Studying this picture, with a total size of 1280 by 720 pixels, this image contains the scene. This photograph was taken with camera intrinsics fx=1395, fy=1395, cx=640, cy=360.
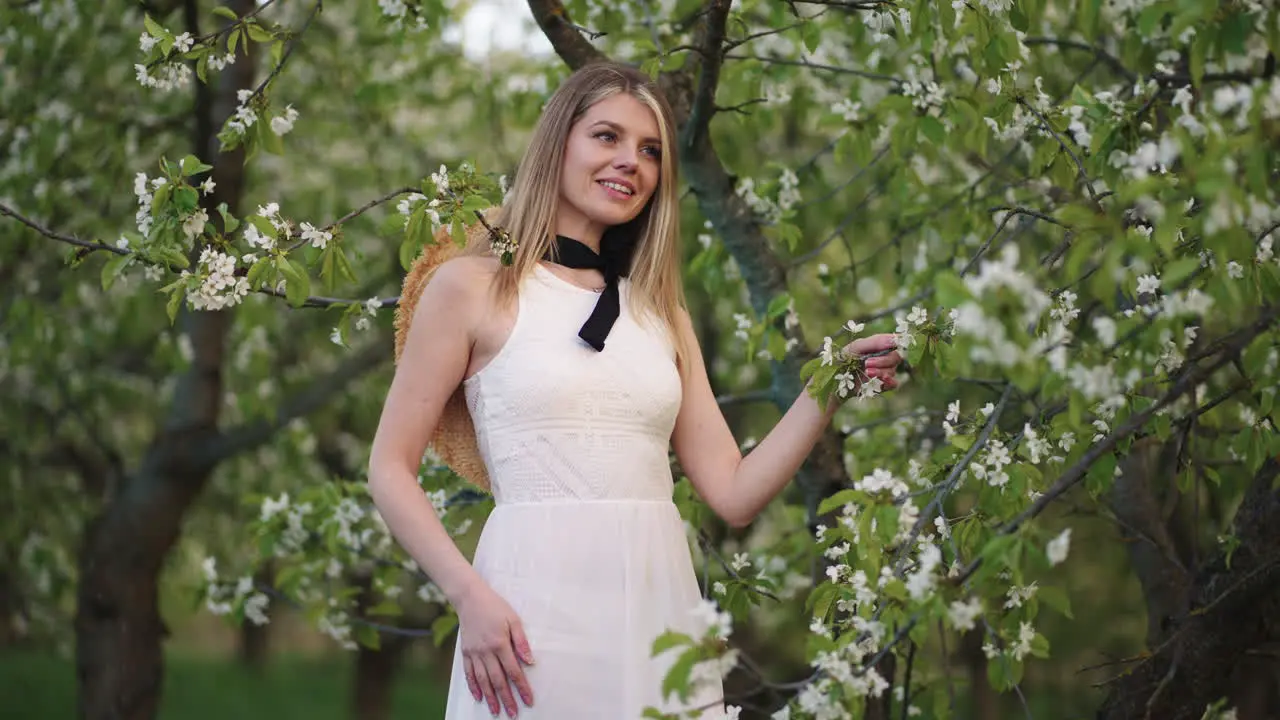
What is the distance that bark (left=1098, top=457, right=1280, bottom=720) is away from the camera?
2918 mm

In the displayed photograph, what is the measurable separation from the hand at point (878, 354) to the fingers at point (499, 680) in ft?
2.65

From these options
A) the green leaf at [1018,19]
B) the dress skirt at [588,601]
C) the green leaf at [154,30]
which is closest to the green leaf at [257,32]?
the green leaf at [154,30]

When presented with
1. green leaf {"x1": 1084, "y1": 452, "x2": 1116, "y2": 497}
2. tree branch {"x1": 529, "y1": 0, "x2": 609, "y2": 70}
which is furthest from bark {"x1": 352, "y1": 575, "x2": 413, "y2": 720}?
green leaf {"x1": 1084, "y1": 452, "x2": 1116, "y2": 497}

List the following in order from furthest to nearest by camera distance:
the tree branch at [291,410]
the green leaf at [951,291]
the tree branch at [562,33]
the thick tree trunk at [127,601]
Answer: the tree branch at [291,410], the thick tree trunk at [127,601], the tree branch at [562,33], the green leaf at [951,291]

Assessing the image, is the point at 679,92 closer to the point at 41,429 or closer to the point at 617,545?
the point at 617,545

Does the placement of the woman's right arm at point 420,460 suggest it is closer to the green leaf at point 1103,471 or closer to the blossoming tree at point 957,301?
Answer: the blossoming tree at point 957,301

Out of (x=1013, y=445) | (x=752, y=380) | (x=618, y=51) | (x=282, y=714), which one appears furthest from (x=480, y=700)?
(x=282, y=714)

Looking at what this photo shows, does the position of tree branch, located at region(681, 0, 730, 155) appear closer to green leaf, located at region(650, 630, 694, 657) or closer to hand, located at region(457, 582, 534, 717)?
hand, located at region(457, 582, 534, 717)

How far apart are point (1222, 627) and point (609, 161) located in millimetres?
1658

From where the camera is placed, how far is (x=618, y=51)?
5.58 m

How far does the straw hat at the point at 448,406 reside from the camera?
9.17ft

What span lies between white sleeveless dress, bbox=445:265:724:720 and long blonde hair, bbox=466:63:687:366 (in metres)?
0.12

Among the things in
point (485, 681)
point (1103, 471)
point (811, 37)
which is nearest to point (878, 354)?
point (1103, 471)

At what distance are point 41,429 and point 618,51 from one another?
4.17 meters
